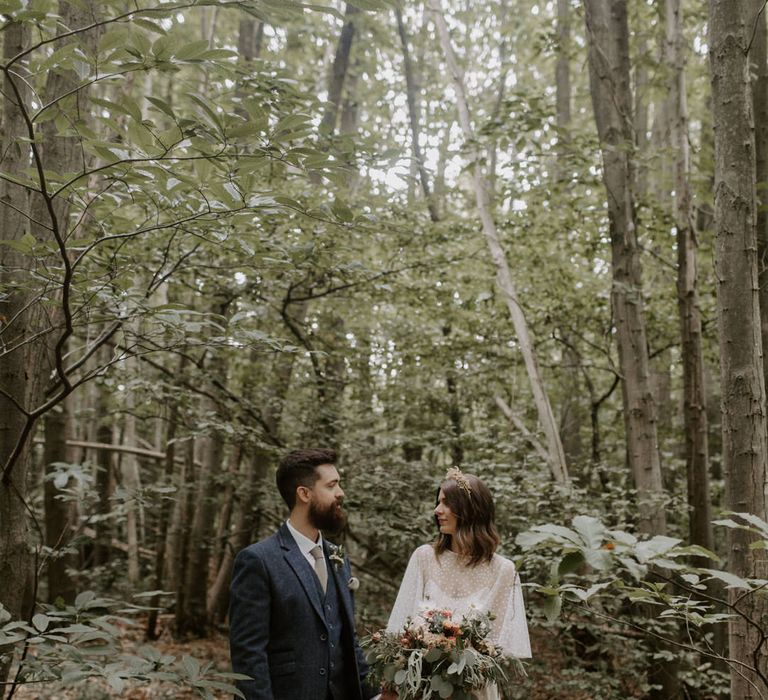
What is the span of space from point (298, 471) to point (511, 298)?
4.12 meters

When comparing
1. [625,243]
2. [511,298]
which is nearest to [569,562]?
[625,243]

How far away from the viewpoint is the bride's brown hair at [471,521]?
324 centimetres

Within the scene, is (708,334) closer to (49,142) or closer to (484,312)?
(484,312)

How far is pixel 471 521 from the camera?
3.30 meters

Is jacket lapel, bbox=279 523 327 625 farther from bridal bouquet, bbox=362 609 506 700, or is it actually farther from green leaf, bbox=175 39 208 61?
green leaf, bbox=175 39 208 61

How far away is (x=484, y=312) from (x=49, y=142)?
19.1 feet

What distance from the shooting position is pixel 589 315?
8188 millimetres

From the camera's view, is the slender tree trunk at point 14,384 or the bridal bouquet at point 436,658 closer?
the bridal bouquet at point 436,658

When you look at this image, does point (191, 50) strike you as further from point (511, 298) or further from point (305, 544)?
point (511, 298)

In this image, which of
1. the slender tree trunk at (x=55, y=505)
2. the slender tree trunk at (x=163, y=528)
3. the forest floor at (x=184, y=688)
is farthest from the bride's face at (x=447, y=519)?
the slender tree trunk at (x=163, y=528)

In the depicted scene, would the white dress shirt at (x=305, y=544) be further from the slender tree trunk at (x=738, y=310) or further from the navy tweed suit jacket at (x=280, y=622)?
the slender tree trunk at (x=738, y=310)

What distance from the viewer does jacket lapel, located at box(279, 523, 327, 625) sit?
288 centimetres

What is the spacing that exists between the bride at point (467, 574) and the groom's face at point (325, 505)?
55 cm

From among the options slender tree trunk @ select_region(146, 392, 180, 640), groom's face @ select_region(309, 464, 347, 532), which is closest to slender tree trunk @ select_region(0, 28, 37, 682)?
groom's face @ select_region(309, 464, 347, 532)
